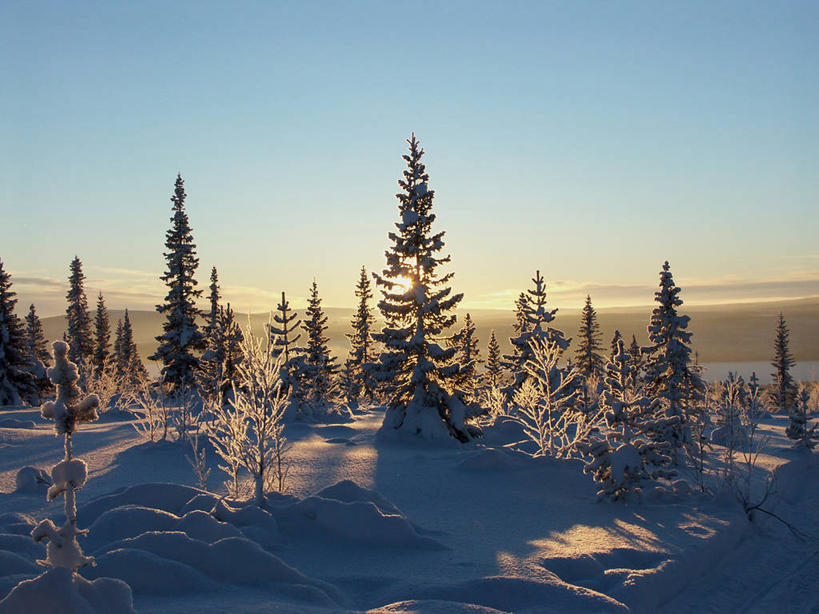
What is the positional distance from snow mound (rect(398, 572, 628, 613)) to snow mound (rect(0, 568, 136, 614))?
11.5 ft

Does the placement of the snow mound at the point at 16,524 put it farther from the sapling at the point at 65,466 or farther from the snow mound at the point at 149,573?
the sapling at the point at 65,466

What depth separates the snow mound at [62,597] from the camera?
450cm

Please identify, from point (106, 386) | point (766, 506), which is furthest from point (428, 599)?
point (106, 386)

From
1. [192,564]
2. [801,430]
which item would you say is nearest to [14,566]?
[192,564]

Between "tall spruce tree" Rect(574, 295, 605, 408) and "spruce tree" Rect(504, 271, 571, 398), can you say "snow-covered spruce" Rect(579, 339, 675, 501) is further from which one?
"tall spruce tree" Rect(574, 295, 605, 408)

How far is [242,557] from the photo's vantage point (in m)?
6.90

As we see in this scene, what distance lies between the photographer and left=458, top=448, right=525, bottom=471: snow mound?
14938mm

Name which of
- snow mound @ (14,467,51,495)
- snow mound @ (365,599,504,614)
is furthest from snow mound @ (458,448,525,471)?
snow mound @ (14,467,51,495)

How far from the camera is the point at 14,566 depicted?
611cm

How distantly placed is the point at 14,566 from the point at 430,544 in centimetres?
547

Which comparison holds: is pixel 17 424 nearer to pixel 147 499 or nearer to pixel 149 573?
pixel 147 499

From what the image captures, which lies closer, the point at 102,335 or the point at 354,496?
the point at 354,496

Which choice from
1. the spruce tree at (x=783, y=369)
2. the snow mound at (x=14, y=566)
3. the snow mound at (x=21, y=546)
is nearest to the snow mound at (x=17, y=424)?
the snow mound at (x=21, y=546)

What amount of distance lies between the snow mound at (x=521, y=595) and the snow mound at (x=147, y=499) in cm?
521
